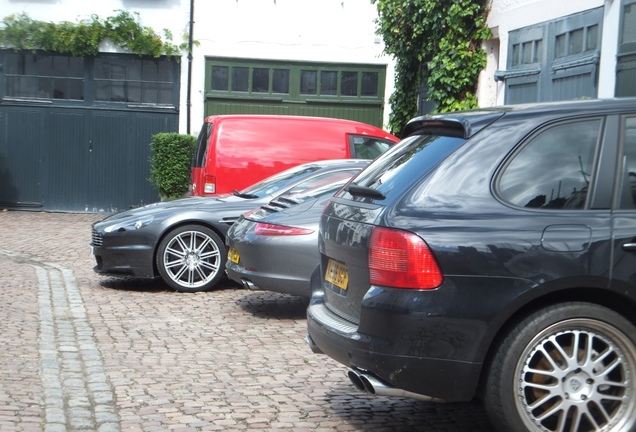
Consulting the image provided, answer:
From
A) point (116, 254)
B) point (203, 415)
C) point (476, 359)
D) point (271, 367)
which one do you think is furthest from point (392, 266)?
point (116, 254)

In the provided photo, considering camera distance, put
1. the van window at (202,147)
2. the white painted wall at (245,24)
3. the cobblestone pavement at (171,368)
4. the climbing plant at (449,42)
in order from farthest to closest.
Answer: the white painted wall at (245,24), the climbing plant at (449,42), the van window at (202,147), the cobblestone pavement at (171,368)

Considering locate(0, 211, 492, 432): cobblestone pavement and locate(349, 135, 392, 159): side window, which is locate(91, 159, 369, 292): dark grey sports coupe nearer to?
locate(0, 211, 492, 432): cobblestone pavement

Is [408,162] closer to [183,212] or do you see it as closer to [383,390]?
[383,390]

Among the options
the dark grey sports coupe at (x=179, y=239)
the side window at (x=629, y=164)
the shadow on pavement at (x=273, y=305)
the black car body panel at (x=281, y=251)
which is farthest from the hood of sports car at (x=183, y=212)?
the side window at (x=629, y=164)

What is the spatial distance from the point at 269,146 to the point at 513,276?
9.09 metres

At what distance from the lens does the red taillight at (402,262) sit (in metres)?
4.79

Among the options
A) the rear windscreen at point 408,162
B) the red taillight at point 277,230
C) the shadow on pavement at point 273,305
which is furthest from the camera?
the shadow on pavement at point 273,305

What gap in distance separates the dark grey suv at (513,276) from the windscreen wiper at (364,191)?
0.33 ft

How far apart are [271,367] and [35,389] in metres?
1.66

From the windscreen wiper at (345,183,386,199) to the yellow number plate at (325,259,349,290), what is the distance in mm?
379

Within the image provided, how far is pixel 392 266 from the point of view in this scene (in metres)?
4.86

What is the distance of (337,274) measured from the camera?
5.50 meters

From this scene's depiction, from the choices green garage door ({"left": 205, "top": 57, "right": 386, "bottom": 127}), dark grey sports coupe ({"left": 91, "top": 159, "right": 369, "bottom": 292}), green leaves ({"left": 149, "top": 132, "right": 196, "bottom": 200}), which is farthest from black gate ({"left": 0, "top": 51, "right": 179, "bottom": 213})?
dark grey sports coupe ({"left": 91, "top": 159, "right": 369, "bottom": 292})

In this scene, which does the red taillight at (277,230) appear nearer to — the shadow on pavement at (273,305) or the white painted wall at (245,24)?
the shadow on pavement at (273,305)
